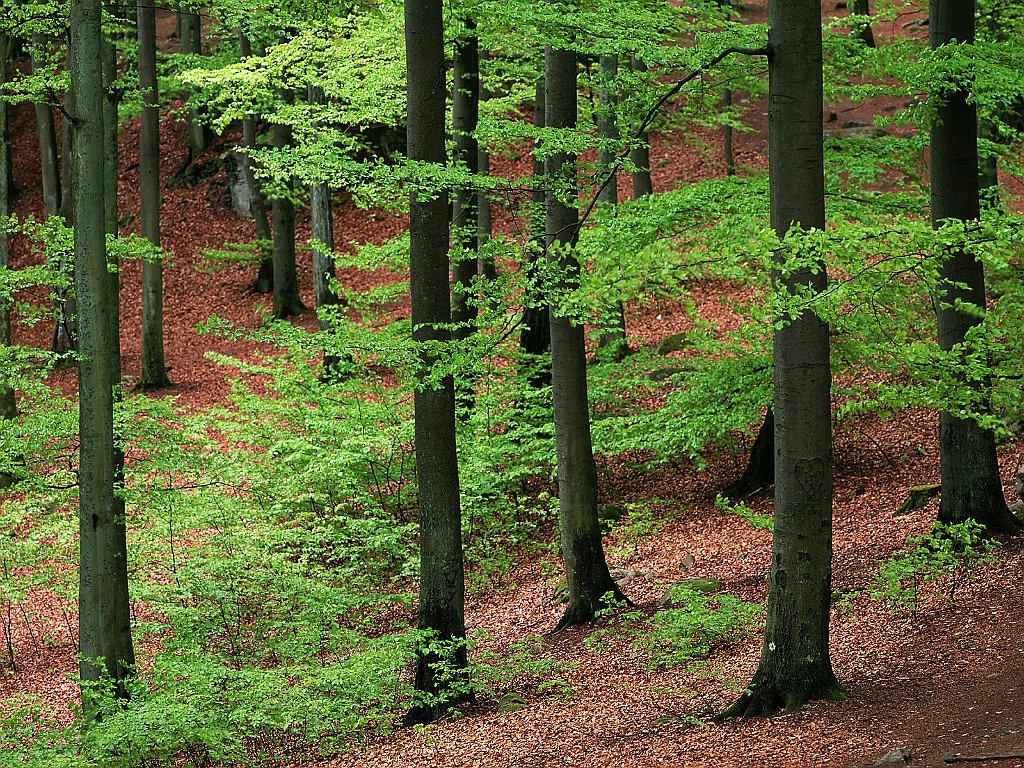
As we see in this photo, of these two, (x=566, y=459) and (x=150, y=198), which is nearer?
(x=566, y=459)

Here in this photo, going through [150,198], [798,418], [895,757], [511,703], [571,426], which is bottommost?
[511,703]

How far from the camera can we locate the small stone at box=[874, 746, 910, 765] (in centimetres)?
530

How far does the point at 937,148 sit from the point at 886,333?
3912mm

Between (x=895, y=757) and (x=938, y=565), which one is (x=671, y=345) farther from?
(x=895, y=757)

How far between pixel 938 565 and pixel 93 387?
23.1 ft

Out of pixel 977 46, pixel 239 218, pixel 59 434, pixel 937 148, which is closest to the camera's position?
pixel 977 46

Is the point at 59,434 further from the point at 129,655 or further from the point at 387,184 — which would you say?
the point at 387,184

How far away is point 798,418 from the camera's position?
6180 mm

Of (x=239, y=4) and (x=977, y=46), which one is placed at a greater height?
(x=239, y=4)

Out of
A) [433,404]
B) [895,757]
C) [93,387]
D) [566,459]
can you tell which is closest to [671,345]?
[566,459]

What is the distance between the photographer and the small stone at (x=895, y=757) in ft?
17.4

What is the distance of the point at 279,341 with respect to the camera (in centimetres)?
753

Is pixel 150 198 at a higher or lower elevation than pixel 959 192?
higher

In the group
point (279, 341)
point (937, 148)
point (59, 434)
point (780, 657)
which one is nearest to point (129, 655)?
point (59, 434)
